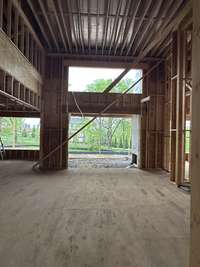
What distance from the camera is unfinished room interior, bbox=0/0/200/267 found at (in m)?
2.88

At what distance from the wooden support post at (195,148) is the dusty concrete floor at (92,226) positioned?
6.05 ft

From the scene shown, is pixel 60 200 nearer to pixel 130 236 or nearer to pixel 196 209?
pixel 130 236

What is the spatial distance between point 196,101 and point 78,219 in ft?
11.7

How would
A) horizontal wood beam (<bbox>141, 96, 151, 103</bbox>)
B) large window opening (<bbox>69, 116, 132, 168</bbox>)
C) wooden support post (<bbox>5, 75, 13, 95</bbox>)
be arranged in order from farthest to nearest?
large window opening (<bbox>69, 116, 132, 168</bbox>) < horizontal wood beam (<bbox>141, 96, 151, 103</bbox>) < wooden support post (<bbox>5, 75, 13, 95</bbox>)

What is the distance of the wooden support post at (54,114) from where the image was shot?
10.4 metres

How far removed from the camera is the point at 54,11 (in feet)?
22.9

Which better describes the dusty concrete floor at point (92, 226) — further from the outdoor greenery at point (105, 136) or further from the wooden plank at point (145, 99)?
the outdoor greenery at point (105, 136)

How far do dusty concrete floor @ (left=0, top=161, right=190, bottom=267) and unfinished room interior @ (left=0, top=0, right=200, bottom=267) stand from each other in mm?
18

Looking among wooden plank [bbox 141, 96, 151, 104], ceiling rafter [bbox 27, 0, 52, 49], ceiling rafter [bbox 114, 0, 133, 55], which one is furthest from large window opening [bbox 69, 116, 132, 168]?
ceiling rafter [bbox 114, 0, 133, 55]

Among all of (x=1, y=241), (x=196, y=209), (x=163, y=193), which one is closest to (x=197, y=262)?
(x=196, y=209)

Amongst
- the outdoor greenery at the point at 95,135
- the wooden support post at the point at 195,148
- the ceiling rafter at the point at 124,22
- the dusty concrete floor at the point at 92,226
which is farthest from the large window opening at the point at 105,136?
the wooden support post at the point at 195,148

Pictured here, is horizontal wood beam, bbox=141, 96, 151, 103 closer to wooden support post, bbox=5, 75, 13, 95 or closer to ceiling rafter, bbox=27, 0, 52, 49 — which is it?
ceiling rafter, bbox=27, 0, 52, 49

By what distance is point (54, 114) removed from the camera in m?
10.4

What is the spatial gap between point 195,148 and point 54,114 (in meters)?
9.70
